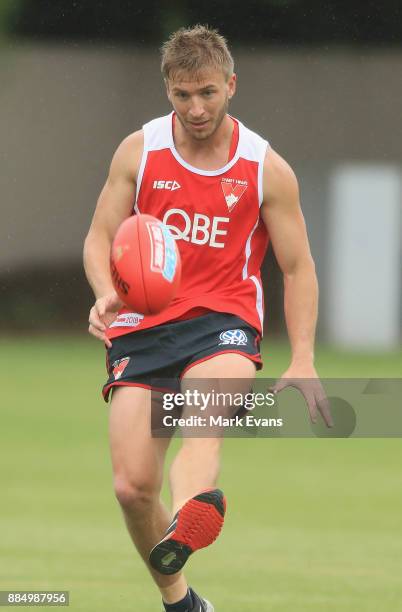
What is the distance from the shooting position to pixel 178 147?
21.3 ft

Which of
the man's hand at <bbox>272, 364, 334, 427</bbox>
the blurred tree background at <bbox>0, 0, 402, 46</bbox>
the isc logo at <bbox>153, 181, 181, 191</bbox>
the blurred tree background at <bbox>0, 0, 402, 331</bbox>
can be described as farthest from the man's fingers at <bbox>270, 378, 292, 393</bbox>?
the blurred tree background at <bbox>0, 0, 402, 46</bbox>

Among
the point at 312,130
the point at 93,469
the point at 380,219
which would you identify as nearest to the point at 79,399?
the point at 93,469

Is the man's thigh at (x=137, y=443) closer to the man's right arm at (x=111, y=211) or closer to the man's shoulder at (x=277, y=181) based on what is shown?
the man's right arm at (x=111, y=211)

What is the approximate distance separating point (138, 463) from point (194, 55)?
1.64 meters

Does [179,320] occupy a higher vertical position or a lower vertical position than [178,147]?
lower

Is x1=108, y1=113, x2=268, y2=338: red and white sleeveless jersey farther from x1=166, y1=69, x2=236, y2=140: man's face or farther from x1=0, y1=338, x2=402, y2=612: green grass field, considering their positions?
x1=0, y1=338, x2=402, y2=612: green grass field

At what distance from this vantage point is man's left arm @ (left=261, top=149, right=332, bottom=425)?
6.37 meters

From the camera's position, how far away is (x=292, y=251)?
6406 millimetres

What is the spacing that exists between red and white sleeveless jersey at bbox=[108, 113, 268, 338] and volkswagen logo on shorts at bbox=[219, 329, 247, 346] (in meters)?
0.09

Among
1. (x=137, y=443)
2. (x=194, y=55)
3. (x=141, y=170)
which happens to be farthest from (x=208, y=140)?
(x=137, y=443)

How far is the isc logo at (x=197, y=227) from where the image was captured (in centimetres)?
637

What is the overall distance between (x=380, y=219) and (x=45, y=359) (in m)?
7.11

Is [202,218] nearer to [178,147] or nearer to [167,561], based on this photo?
[178,147]

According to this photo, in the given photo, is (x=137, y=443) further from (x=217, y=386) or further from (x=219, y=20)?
(x=219, y=20)
